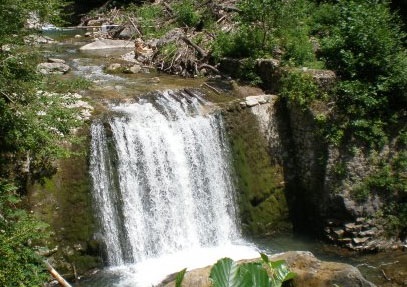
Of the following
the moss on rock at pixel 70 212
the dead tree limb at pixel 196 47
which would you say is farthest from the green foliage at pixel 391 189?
the dead tree limb at pixel 196 47

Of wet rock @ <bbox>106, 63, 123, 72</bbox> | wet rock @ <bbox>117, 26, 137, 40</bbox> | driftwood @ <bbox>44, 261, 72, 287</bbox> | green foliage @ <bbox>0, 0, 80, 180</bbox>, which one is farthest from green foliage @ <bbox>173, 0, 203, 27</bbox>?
driftwood @ <bbox>44, 261, 72, 287</bbox>

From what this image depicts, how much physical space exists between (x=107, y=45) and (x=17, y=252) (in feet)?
38.5

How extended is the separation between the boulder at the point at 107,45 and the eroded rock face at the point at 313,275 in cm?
1285

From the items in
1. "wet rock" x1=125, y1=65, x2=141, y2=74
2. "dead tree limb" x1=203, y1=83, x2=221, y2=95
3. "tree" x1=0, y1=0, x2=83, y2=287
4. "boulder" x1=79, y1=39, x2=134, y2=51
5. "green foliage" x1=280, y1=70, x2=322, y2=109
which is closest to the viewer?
"tree" x1=0, y1=0, x2=83, y2=287

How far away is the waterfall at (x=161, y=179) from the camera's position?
8531mm

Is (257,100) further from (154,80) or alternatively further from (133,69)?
(133,69)

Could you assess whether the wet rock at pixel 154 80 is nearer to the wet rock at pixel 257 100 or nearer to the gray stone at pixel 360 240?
the wet rock at pixel 257 100

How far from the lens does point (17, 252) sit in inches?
223

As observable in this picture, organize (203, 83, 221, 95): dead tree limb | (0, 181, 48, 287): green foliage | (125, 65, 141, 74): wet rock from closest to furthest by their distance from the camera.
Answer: (0, 181, 48, 287): green foliage → (203, 83, 221, 95): dead tree limb → (125, 65, 141, 74): wet rock

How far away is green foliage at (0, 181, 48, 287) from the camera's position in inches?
201

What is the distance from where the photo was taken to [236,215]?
382 inches

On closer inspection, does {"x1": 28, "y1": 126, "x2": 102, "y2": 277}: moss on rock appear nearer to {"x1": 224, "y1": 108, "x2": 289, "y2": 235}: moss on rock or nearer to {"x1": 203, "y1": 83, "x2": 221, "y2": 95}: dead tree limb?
{"x1": 224, "y1": 108, "x2": 289, "y2": 235}: moss on rock

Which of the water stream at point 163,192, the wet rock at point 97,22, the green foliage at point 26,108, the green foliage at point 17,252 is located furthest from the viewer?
the wet rock at point 97,22

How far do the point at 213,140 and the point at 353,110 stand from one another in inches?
114
